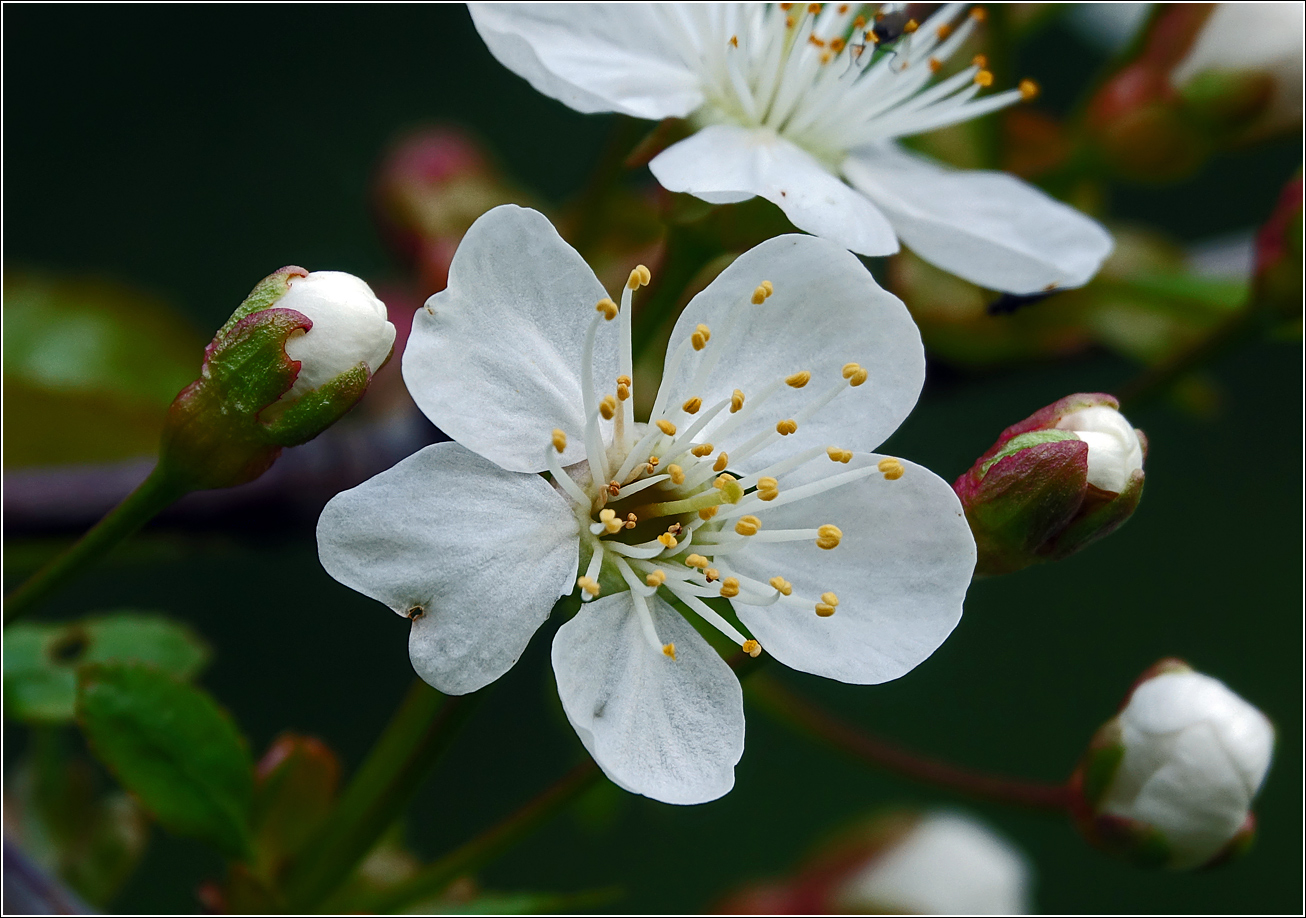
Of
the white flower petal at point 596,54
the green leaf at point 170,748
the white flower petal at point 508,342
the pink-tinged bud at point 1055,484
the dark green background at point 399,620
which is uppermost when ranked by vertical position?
the white flower petal at point 596,54

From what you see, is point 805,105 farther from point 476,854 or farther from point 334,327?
point 476,854

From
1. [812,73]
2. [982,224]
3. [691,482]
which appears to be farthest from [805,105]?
[691,482]

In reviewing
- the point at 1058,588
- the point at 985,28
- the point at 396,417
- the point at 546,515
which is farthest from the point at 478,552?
the point at 1058,588

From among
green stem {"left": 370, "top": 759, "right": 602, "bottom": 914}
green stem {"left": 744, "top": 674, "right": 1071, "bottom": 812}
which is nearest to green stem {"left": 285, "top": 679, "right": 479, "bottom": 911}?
green stem {"left": 370, "top": 759, "right": 602, "bottom": 914}

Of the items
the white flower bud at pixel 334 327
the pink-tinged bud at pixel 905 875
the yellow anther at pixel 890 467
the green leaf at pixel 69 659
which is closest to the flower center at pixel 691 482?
the yellow anther at pixel 890 467

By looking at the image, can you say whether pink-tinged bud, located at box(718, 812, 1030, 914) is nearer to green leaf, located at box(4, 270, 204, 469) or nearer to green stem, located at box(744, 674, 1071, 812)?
green stem, located at box(744, 674, 1071, 812)

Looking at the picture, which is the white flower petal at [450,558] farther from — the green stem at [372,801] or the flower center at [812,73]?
the flower center at [812,73]

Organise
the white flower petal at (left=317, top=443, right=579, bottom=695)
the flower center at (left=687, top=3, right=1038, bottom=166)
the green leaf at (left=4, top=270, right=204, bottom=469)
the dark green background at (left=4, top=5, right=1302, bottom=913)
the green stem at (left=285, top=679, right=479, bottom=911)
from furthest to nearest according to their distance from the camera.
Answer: the dark green background at (left=4, top=5, right=1302, bottom=913), the green leaf at (left=4, top=270, right=204, bottom=469), the flower center at (left=687, top=3, right=1038, bottom=166), the green stem at (left=285, top=679, right=479, bottom=911), the white flower petal at (left=317, top=443, right=579, bottom=695)
